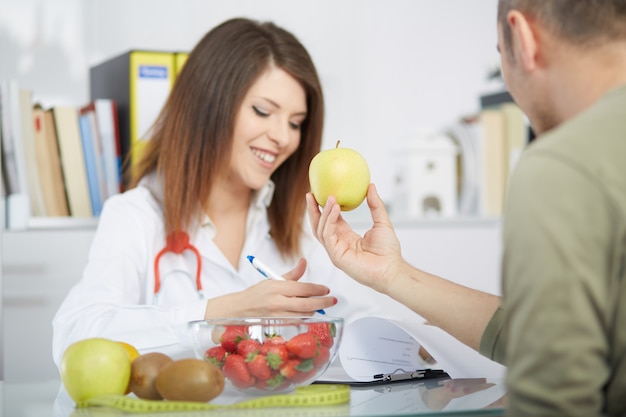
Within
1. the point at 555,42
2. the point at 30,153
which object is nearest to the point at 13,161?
the point at 30,153

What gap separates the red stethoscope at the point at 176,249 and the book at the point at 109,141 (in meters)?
0.56

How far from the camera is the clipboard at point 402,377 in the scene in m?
1.32

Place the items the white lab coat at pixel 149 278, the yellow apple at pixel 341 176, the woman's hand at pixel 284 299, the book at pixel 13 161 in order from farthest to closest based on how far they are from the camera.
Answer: the book at pixel 13 161, the white lab coat at pixel 149 278, the woman's hand at pixel 284 299, the yellow apple at pixel 341 176

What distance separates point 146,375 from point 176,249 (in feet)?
3.38

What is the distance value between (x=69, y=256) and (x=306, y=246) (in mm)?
741

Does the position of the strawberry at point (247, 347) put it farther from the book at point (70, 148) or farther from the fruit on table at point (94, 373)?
the book at point (70, 148)

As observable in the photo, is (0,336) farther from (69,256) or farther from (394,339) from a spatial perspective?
(394,339)

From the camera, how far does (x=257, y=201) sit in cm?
234

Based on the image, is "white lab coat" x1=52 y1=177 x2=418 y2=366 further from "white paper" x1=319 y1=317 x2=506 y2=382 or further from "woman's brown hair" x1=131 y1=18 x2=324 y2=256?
"white paper" x1=319 y1=317 x2=506 y2=382

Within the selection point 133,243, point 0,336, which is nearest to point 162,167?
point 133,243

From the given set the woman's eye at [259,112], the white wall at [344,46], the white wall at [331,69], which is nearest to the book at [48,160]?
the white wall at [331,69]

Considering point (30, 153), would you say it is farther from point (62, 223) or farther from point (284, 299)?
point (284, 299)

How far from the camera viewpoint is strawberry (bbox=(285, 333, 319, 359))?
1.12 m

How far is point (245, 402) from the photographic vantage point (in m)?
1.05
